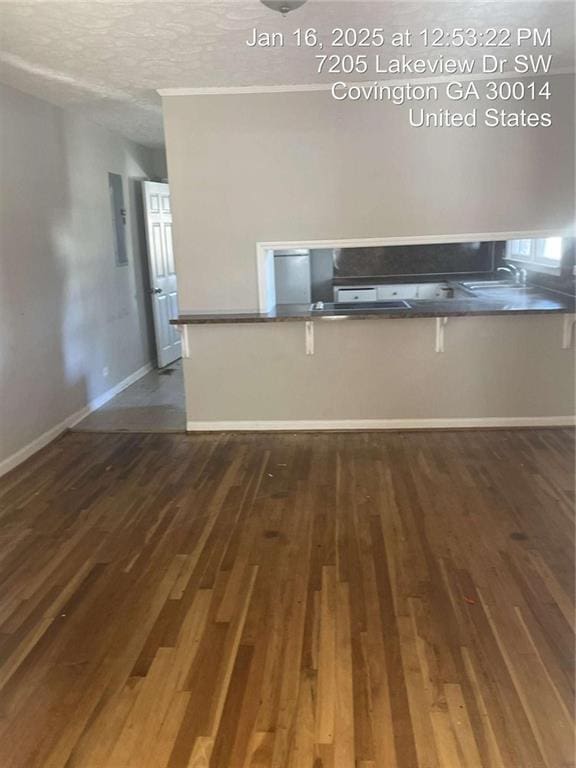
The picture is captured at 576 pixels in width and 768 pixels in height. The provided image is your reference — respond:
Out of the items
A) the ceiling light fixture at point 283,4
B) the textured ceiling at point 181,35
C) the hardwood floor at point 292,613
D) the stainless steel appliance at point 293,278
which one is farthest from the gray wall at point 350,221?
the ceiling light fixture at point 283,4

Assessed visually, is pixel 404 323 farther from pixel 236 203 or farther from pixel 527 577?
pixel 527 577

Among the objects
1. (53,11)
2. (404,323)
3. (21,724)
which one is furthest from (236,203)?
(21,724)

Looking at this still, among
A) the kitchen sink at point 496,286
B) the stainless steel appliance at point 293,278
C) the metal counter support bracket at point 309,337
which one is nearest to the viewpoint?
the metal counter support bracket at point 309,337

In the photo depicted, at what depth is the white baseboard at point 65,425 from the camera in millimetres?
4062

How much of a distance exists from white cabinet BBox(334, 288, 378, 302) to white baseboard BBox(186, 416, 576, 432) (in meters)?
1.83

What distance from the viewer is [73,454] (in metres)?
4.30

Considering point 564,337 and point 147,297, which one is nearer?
point 564,337

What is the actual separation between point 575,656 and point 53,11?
134 inches

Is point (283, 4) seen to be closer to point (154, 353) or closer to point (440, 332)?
point (440, 332)

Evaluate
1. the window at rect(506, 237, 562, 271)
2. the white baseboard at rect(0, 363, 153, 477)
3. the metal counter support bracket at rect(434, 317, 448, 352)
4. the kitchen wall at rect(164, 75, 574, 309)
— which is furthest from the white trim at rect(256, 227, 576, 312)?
the white baseboard at rect(0, 363, 153, 477)

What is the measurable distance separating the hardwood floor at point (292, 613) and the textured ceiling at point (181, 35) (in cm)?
244

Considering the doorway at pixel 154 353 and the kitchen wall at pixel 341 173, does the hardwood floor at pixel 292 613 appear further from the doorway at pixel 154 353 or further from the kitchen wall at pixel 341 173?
the kitchen wall at pixel 341 173

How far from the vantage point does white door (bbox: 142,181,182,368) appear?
647 cm

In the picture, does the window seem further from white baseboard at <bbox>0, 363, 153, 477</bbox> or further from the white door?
white baseboard at <bbox>0, 363, 153, 477</bbox>
